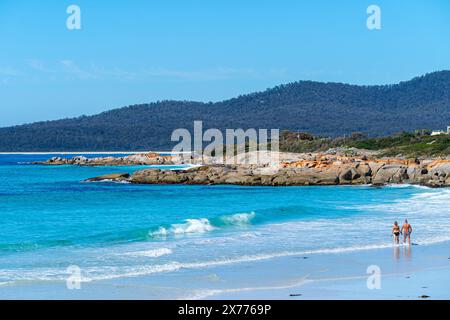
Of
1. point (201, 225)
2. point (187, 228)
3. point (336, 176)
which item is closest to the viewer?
point (187, 228)

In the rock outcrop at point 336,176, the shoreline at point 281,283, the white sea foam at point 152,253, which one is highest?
the rock outcrop at point 336,176

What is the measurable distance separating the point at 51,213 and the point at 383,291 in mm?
21869

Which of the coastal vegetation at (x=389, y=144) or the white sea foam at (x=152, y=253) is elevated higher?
the coastal vegetation at (x=389, y=144)

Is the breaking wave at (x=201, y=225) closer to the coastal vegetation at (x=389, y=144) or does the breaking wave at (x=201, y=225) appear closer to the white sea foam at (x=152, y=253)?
the white sea foam at (x=152, y=253)

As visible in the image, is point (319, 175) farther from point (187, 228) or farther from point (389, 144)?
point (389, 144)

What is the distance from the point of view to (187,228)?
25.9 metres

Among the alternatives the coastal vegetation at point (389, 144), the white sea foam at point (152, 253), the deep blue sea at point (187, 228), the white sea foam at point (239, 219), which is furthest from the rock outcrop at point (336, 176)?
the white sea foam at point (152, 253)

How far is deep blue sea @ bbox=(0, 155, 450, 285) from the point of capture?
18.5 m

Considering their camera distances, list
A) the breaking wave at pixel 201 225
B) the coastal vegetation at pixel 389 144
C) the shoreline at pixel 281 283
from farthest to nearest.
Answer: the coastal vegetation at pixel 389 144
the breaking wave at pixel 201 225
the shoreline at pixel 281 283

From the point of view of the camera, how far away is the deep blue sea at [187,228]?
1847 centimetres

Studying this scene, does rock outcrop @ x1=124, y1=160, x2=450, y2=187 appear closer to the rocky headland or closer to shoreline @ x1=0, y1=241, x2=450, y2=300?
the rocky headland

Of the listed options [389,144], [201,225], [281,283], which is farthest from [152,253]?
[389,144]

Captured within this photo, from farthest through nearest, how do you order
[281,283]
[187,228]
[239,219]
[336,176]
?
[336,176], [239,219], [187,228], [281,283]

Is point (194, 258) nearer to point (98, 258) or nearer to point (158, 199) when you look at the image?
point (98, 258)
